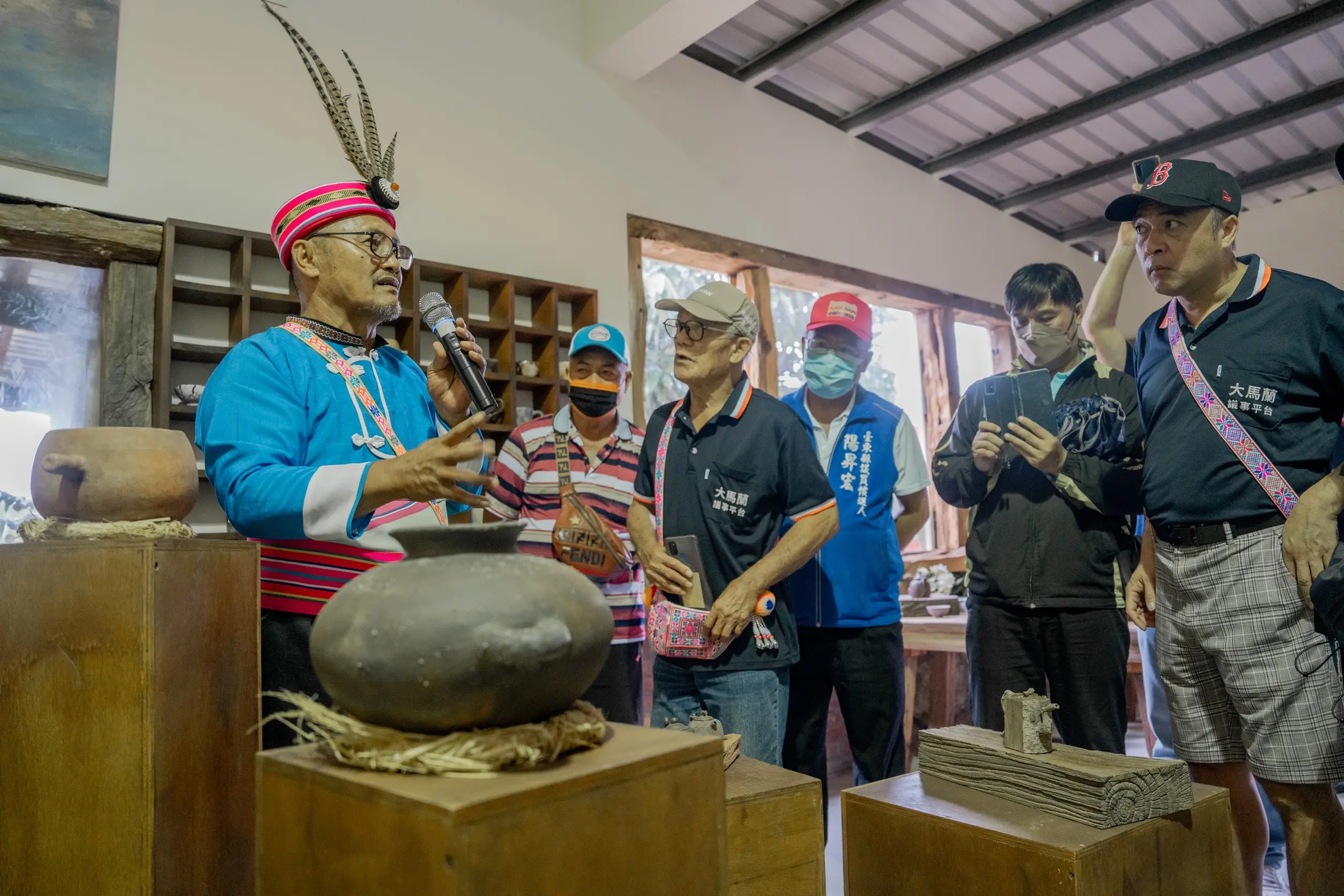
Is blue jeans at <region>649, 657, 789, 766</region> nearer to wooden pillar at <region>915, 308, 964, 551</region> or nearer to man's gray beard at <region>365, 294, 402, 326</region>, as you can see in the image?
man's gray beard at <region>365, 294, 402, 326</region>

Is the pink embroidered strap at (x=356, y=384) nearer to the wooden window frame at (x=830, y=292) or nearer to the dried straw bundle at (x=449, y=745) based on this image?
the dried straw bundle at (x=449, y=745)

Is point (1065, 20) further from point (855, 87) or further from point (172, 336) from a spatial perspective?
point (172, 336)

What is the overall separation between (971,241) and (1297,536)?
5.33 m

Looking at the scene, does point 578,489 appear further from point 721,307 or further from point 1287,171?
point 1287,171

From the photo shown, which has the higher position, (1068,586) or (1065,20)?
(1065,20)

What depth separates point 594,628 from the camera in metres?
1.02

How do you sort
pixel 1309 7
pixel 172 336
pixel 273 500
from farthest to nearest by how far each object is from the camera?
pixel 1309 7 < pixel 172 336 < pixel 273 500

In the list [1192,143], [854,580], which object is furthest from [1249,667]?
[1192,143]

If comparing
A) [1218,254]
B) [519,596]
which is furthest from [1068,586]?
[519,596]

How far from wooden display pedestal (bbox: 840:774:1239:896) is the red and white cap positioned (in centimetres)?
141

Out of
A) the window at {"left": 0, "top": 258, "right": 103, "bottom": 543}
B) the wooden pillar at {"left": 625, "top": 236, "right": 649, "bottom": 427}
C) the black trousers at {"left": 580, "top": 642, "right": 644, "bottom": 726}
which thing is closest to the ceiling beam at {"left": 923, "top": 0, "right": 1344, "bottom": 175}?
the wooden pillar at {"left": 625, "top": 236, "right": 649, "bottom": 427}

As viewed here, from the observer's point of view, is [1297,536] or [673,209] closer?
[1297,536]

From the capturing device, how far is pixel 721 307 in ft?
7.24

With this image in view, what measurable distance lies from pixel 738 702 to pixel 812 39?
12.8 feet
